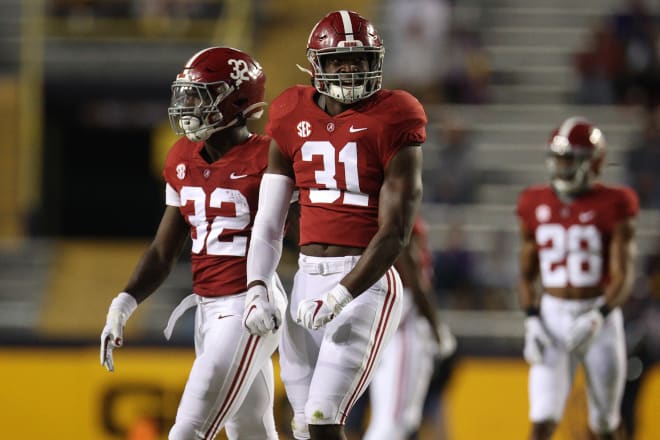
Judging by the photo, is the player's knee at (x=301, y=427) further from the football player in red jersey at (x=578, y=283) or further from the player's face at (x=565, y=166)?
the player's face at (x=565, y=166)

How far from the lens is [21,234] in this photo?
12156 mm

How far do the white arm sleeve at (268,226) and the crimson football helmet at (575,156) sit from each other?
2.31 m

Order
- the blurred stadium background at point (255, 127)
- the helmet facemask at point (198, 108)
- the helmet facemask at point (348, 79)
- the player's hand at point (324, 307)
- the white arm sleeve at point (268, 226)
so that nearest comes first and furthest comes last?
the player's hand at point (324, 307) < the helmet facemask at point (348, 79) < the white arm sleeve at point (268, 226) < the helmet facemask at point (198, 108) < the blurred stadium background at point (255, 127)

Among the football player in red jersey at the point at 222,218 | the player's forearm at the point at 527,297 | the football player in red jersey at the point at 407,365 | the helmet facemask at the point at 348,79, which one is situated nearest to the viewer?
the helmet facemask at the point at 348,79

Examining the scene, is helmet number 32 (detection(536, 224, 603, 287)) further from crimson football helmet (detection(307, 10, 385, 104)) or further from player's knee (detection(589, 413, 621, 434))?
crimson football helmet (detection(307, 10, 385, 104))

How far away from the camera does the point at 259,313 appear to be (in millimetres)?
4074

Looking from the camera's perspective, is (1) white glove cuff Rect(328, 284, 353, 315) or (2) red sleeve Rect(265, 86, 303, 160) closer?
(1) white glove cuff Rect(328, 284, 353, 315)

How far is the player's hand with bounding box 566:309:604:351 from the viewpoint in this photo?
19.5ft

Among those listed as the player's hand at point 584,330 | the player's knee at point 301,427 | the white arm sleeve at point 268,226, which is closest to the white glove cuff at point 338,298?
the white arm sleeve at point 268,226

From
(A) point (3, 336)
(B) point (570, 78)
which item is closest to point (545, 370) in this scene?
(A) point (3, 336)

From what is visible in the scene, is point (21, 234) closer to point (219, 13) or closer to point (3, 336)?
point (219, 13)

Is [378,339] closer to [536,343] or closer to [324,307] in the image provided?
[324,307]

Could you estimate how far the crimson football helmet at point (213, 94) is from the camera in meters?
4.48

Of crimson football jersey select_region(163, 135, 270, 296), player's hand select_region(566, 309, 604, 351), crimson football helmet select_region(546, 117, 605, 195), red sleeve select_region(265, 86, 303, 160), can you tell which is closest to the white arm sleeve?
red sleeve select_region(265, 86, 303, 160)
